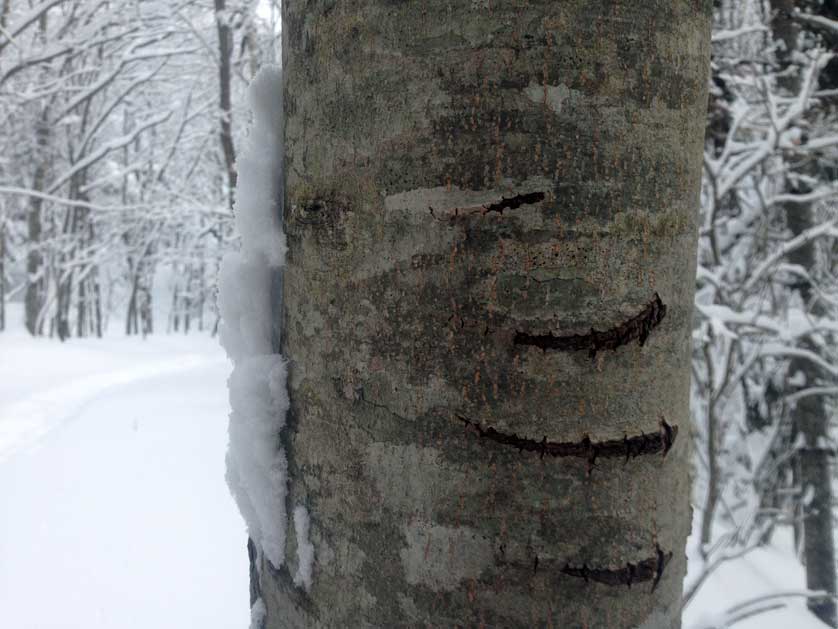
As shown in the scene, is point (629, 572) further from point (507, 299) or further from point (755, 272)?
point (755, 272)

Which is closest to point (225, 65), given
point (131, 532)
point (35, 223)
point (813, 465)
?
point (131, 532)

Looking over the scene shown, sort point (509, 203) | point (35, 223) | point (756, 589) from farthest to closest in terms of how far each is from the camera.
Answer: point (35, 223) → point (756, 589) → point (509, 203)

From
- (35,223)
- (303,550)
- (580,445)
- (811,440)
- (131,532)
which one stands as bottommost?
(131,532)

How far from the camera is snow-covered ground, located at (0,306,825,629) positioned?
3.69 meters

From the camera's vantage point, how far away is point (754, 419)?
5.58 m

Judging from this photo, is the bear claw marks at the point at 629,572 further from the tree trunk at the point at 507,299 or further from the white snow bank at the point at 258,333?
the white snow bank at the point at 258,333

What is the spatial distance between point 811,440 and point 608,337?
17.6 ft

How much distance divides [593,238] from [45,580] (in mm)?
4530

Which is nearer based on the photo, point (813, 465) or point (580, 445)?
point (580, 445)

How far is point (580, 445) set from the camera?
505 mm

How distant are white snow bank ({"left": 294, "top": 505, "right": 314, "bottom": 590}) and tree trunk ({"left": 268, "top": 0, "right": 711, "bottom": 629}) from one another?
2.0 inches

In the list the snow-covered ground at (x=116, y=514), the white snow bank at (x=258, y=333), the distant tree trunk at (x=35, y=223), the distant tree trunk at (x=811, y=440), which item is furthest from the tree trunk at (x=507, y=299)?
the distant tree trunk at (x=35, y=223)

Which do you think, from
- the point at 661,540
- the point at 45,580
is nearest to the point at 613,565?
the point at 661,540

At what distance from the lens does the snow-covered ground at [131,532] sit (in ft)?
12.1
